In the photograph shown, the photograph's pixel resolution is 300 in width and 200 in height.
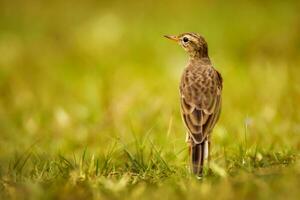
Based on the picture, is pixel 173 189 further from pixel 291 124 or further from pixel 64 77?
pixel 64 77

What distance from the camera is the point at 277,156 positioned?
638 cm

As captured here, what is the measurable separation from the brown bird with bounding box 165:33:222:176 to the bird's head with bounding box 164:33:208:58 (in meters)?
0.15

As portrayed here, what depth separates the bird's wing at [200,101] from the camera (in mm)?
6387

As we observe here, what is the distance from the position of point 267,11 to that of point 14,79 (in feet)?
17.1

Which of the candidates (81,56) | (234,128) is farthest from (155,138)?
(81,56)

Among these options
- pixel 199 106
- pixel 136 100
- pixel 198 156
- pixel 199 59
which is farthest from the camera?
pixel 136 100

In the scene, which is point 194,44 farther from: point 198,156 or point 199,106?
point 198,156

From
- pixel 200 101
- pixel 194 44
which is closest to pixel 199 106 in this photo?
pixel 200 101

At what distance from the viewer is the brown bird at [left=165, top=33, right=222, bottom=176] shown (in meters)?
6.22

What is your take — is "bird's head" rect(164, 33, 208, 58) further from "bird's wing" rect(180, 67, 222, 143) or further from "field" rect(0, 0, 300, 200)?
"field" rect(0, 0, 300, 200)

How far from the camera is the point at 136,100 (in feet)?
33.8

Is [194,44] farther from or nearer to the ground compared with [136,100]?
farther from the ground

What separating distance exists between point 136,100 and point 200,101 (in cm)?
375

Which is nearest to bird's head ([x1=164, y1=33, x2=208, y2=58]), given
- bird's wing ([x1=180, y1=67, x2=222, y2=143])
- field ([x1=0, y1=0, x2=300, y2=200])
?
bird's wing ([x1=180, y1=67, x2=222, y2=143])
